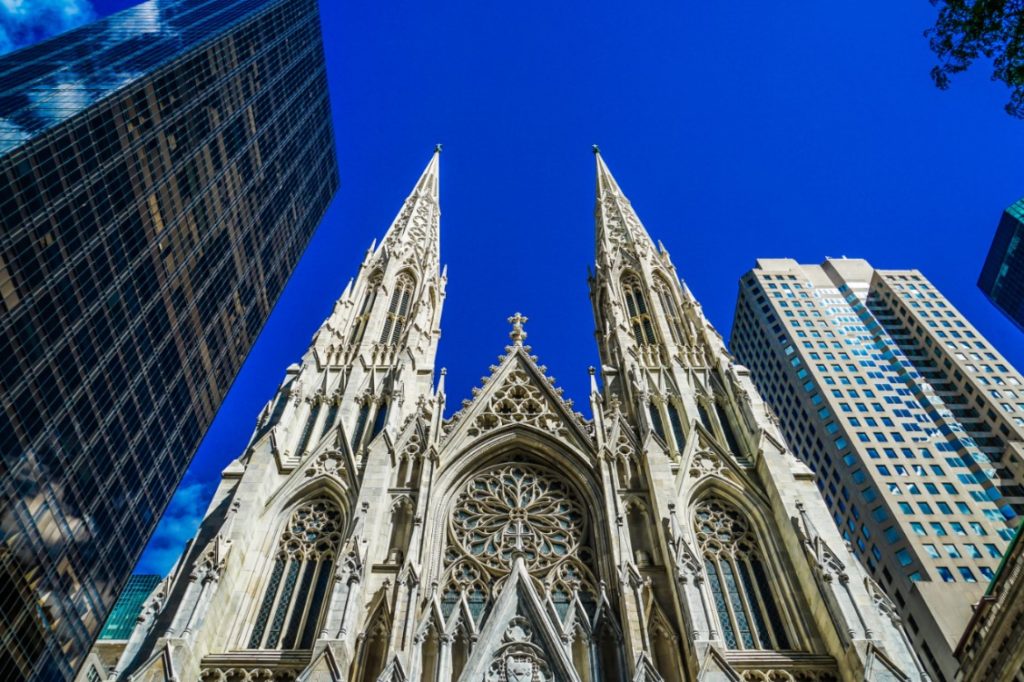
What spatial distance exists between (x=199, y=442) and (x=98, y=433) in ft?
35.9

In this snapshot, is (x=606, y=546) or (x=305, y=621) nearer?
(x=305, y=621)

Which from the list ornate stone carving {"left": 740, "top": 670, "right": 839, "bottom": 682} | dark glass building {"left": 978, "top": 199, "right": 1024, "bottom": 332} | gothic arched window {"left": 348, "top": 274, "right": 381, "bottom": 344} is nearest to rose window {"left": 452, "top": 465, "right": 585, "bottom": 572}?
ornate stone carving {"left": 740, "top": 670, "right": 839, "bottom": 682}

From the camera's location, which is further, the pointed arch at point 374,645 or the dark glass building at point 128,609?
the dark glass building at point 128,609

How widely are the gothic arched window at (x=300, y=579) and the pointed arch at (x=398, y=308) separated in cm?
1009

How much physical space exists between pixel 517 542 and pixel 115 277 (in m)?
24.3

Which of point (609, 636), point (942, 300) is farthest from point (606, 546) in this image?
point (942, 300)

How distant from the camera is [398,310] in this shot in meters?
33.6

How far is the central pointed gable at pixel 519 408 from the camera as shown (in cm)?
2506

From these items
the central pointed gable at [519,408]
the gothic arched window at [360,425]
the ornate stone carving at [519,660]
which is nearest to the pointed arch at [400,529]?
the gothic arched window at [360,425]

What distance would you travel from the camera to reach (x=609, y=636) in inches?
702

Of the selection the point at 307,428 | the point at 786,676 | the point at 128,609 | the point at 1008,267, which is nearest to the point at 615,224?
the point at 307,428

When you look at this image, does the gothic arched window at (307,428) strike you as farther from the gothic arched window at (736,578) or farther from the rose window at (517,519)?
the gothic arched window at (736,578)

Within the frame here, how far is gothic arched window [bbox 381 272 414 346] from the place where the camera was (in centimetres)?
3164

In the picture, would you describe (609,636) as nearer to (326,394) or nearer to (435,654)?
(435,654)
